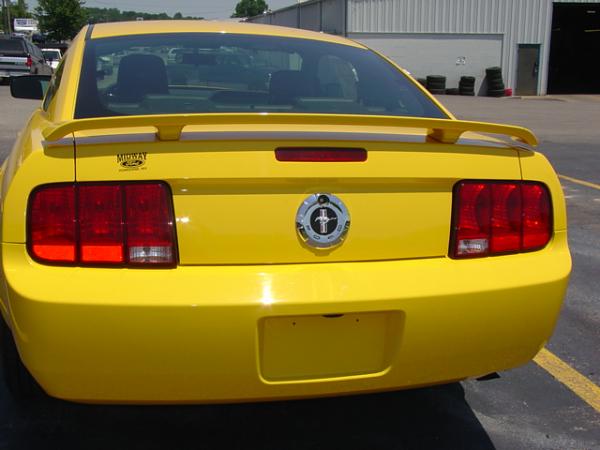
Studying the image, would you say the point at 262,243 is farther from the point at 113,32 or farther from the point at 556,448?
the point at 113,32

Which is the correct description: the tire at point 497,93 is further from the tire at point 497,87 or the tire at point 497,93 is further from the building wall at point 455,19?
the building wall at point 455,19

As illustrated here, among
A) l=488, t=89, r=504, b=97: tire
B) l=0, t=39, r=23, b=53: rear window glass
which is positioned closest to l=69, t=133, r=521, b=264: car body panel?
l=0, t=39, r=23, b=53: rear window glass

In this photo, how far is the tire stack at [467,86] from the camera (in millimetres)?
30250

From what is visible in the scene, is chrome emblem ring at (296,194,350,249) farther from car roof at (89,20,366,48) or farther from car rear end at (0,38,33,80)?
car rear end at (0,38,33,80)

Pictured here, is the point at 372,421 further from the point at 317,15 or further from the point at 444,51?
the point at 317,15

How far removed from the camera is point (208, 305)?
7.01ft

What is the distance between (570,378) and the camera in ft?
11.6

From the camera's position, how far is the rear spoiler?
2201 mm

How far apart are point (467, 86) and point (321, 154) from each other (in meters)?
29.5

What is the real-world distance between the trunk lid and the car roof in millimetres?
1328

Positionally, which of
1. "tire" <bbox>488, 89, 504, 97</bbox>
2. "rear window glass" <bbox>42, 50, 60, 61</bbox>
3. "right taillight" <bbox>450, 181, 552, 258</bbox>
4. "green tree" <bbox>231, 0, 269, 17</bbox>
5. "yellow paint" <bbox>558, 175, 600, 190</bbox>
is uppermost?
"green tree" <bbox>231, 0, 269, 17</bbox>

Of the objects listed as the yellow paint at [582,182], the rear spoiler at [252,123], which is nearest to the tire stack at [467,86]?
the yellow paint at [582,182]

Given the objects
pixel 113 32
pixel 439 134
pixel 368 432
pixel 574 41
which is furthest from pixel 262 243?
pixel 574 41

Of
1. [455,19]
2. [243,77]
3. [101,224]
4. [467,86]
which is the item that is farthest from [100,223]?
[455,19]
